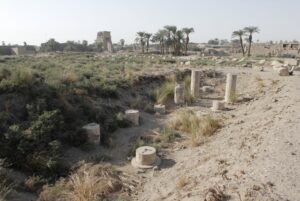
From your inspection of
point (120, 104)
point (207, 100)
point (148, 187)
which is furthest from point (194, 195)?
point (207, 100)

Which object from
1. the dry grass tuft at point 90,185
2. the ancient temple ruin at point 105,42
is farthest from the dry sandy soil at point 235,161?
the ancient temple ruin at point 105,42

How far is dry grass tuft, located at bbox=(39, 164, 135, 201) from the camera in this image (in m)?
6.61

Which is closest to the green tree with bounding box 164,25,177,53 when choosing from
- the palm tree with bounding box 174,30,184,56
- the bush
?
the palm tree with bounding box 174,30,184,56

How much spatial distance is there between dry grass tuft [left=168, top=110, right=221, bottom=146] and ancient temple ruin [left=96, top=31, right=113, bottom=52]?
210 feet

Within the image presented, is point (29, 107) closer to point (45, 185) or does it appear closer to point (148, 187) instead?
point (45, 185)

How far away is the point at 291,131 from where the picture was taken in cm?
787

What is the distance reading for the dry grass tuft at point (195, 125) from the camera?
33.0ft

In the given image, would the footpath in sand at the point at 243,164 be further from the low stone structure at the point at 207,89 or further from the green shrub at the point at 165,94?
the low stone structure at the point at 207,89

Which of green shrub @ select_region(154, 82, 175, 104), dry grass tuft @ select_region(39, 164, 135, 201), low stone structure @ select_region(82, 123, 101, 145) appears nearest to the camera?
dry grass tuft @ select_region(39, 164, 135, 201)

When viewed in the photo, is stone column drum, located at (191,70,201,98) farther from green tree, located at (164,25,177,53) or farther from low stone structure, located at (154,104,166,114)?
green tree, located at (164,25,177,53)

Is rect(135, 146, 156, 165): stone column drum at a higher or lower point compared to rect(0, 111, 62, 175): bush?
lower

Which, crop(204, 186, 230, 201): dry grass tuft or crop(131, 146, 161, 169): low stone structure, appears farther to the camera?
crop(131, 146, 161, 169): low stone structure

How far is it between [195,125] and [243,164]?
177 inches

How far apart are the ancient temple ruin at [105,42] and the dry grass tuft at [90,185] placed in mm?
67428
